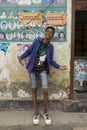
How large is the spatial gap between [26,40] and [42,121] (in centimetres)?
158

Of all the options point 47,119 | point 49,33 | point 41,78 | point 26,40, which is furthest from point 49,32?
point 47,119

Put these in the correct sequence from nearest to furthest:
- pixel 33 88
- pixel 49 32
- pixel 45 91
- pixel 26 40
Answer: pixel 49 32, pixel 45 91, pixel 33 88, pixel 26 40

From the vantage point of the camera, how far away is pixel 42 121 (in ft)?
21.2

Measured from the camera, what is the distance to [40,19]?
690cm

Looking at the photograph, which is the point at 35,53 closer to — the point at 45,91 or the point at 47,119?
the point at 45,91

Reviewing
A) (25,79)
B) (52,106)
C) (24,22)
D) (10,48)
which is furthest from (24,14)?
(52,106)

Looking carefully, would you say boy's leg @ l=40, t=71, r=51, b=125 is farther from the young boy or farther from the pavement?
the pavement

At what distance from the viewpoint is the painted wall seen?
6.88m

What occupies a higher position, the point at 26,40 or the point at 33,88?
the point at 26,40

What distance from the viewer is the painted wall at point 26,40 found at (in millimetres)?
6875

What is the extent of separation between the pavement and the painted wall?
0.35 meters

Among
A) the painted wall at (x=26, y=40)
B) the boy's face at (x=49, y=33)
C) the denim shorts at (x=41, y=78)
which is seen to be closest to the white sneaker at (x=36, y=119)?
the denim shorts at (x=41, y=78)

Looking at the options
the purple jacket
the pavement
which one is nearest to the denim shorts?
the purple jacket

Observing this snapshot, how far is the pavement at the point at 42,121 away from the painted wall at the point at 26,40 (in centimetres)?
35
